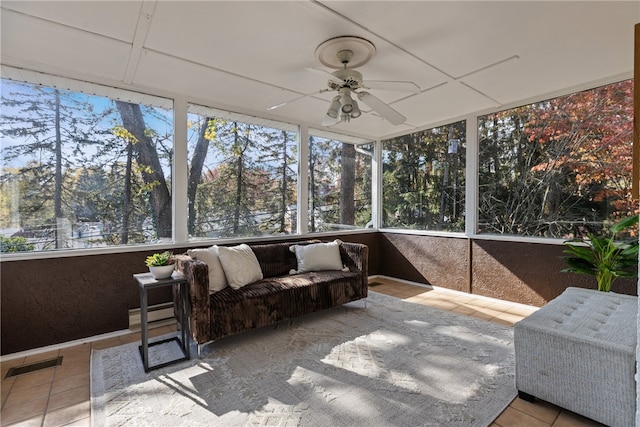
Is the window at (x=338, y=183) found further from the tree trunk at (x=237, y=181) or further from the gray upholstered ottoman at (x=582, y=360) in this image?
the gray upholstered ottoman at (x=582, y=360)

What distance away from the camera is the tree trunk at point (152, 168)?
10.5 ft

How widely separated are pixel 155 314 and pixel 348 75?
3012mm

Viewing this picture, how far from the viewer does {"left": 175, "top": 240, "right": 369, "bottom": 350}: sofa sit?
2.54 metres

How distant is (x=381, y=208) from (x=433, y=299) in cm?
193

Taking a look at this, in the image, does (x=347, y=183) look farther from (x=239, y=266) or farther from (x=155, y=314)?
(x=155, y=314)

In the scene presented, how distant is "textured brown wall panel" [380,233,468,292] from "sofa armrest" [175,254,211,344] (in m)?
3.34

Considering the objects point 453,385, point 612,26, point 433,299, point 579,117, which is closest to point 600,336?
point 453,385

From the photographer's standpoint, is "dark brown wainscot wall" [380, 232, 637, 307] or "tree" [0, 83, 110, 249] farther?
"dark brown wainscot wall" [380, 232, 637, 307]

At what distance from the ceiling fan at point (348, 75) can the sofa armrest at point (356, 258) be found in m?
1.62

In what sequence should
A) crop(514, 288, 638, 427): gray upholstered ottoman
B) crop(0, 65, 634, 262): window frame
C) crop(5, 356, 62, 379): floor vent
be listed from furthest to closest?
1. crop(0, 65, 634, 262): window frame
2. crop(5, 356, 62, 379): floor vent
3. crop(514, 288, 638, 427): gray upholstered ottoman

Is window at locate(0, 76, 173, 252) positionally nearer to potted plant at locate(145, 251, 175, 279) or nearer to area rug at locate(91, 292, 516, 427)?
potted plant at locate(145, 251, 175, 279)

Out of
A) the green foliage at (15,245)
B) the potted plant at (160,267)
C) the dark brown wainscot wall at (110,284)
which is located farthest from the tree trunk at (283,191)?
the green foliage at (15,245)

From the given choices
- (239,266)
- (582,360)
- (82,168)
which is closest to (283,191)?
(239,266)

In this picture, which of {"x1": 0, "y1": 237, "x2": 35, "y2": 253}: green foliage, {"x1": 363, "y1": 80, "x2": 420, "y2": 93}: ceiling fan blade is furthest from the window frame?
{"x1": 363, "y1": 80, "x2": 420, "y2": 93}: ceiling fan blade
